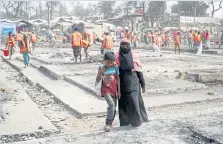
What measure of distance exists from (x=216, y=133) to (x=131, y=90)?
152cm

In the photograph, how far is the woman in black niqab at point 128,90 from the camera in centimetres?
510

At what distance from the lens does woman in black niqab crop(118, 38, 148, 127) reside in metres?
5.10

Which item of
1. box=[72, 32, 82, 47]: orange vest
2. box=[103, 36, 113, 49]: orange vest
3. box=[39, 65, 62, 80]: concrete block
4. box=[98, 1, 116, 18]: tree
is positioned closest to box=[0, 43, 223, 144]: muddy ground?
box=[39, 65, 62, 80]: concrete block

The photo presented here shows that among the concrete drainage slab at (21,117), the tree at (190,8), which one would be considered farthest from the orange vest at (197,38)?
the tree at (190,8)

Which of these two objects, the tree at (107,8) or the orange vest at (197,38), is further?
the tree at (107,8)

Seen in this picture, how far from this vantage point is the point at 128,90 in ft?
17.0

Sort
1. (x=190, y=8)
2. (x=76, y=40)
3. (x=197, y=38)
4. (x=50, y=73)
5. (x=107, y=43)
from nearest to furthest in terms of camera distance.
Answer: (x=50, y=73)
(x=107, y=43)
(x=76, y=40)
(x=197, y=38)
(x=190, y=8)

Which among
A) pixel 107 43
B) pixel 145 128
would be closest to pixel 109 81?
pixel 145 128

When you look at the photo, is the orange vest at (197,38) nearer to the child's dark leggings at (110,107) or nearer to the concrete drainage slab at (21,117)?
the concrete drainage slab at (21,117)

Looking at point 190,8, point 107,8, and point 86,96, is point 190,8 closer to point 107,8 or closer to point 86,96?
point 107,8

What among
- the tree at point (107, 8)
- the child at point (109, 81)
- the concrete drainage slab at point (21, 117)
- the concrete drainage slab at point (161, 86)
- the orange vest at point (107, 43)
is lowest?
the concrete drainage slab at point (21, 117)

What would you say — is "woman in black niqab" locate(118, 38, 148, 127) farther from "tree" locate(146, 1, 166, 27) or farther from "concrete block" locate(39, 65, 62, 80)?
"tree" locate(146, 1, 166, 27)

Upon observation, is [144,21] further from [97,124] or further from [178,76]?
[97,124]

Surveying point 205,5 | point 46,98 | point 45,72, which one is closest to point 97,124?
point 46,98
